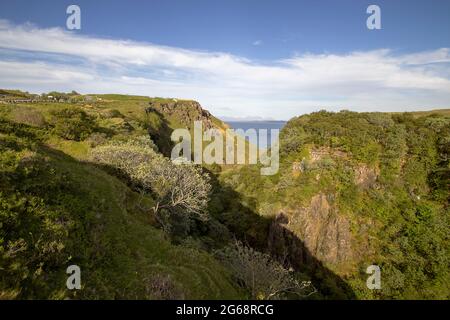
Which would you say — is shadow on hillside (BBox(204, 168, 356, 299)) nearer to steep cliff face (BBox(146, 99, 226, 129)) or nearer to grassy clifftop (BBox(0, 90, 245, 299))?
grassy clifftop (BBox(0, 90, 245, 299))

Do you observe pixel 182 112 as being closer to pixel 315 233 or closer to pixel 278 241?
pixel 278 241

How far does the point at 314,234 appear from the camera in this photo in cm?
3275

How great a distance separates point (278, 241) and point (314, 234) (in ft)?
13.0

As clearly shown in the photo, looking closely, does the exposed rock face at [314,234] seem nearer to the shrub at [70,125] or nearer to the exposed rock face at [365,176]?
the exposed rock face at [365,176]

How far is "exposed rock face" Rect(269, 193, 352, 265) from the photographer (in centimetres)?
3170

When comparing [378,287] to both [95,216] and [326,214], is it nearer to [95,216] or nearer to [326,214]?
[326,214]

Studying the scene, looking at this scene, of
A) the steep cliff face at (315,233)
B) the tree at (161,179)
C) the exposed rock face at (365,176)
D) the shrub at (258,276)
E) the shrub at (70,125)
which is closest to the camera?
the shrub at (258,276)

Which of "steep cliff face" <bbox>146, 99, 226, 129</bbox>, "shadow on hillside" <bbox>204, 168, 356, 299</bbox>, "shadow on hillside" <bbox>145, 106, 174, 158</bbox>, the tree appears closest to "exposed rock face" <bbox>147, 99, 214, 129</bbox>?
"steep cliff face" <bbox>146, 99, 226, 129</bbox>

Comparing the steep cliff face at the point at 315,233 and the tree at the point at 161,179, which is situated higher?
the tree at the point at 161,179

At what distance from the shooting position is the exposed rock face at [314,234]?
1248 inches

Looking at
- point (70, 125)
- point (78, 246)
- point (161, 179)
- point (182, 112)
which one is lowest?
point (78, 246)

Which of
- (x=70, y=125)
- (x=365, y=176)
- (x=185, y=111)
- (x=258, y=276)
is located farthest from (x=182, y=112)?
(x=258, y=276)

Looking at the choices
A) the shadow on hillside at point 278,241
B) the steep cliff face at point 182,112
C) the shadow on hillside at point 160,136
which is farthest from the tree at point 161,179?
the steep cliff face at point 182,112

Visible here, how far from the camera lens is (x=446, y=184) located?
106ft
